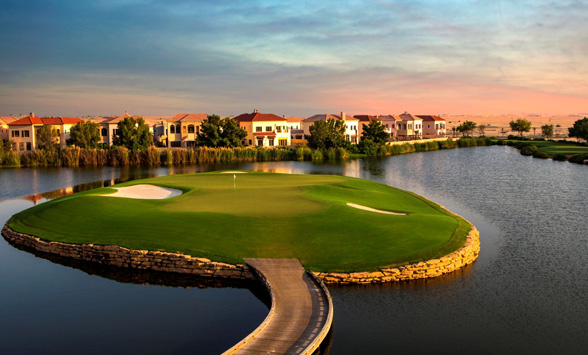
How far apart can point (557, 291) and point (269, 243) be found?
42.3ft

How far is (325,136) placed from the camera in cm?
10050

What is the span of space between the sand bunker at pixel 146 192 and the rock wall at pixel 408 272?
20.9 metres

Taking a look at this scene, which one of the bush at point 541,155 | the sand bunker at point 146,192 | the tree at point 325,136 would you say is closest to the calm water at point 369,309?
the sand bunker at point 146,192

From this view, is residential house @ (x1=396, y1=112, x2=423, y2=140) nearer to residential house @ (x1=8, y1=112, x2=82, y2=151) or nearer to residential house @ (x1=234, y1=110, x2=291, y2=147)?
residential house @ (x1=234, y1=110, x2=291, y2=147)

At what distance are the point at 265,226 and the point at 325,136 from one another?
75.1 meters

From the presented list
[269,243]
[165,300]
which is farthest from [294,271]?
[165,300]

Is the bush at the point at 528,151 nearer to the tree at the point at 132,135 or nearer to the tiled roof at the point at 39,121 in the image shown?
the tree at the point at 132,135

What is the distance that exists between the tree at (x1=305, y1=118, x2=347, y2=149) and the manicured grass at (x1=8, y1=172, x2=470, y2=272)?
63.2 meters

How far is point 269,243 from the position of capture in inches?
973

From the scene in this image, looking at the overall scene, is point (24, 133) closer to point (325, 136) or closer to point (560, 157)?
point (325, 136)

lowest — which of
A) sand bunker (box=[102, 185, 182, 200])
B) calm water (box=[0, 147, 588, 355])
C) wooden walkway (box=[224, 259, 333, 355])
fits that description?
calm water (box=[0, 147, 588, 355])

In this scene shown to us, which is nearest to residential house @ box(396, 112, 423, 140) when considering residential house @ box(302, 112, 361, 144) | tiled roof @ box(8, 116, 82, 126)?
residential house @ box(302, 112, 361, 144)

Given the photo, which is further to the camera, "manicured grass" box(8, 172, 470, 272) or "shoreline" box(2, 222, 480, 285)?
"manicured grass" box(8, 172, 470, 272)

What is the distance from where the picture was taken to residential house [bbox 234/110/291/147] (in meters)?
107
